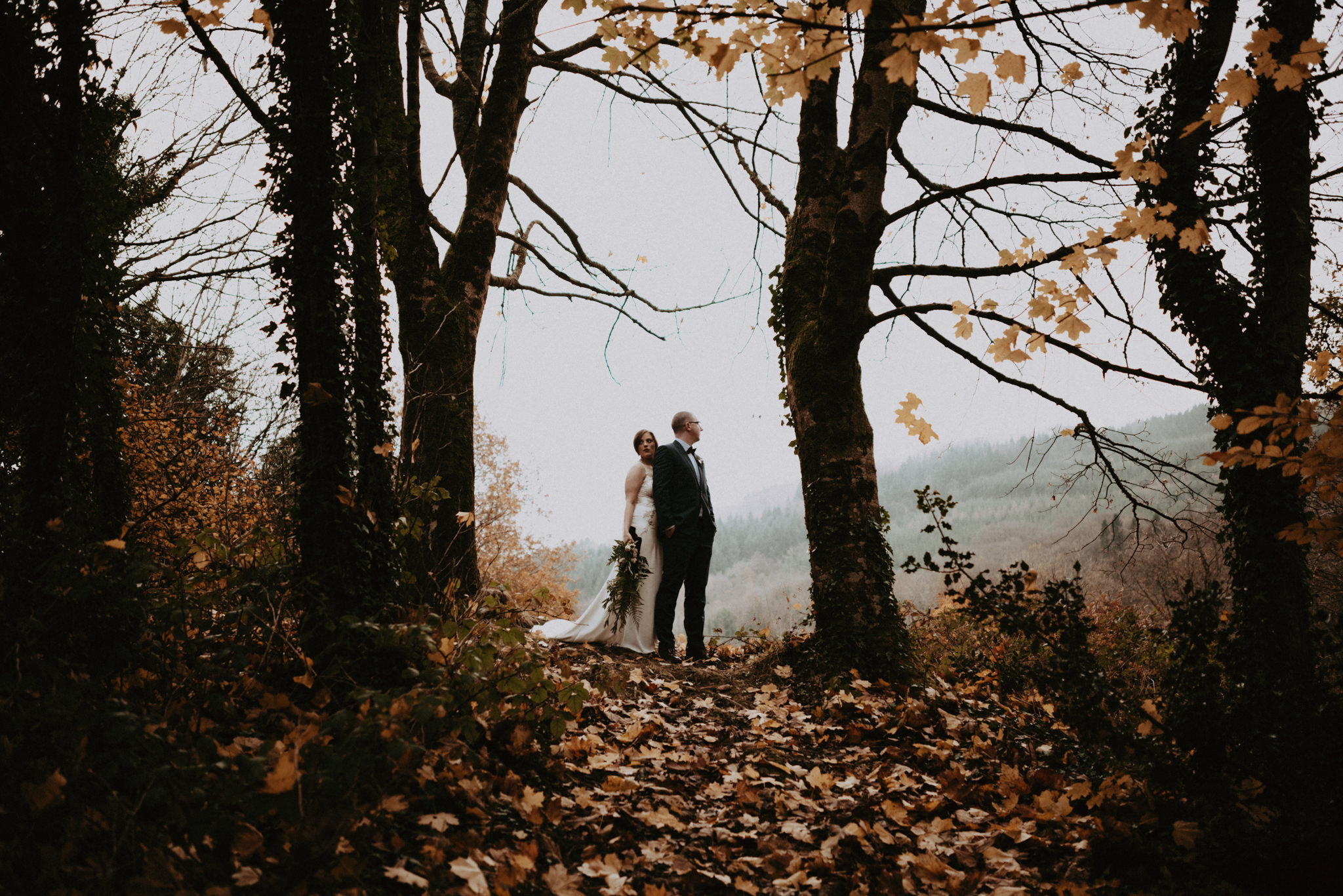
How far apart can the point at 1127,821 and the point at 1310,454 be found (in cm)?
167

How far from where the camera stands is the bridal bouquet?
6629mm

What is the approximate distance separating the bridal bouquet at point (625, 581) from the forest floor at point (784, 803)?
5.96 ft

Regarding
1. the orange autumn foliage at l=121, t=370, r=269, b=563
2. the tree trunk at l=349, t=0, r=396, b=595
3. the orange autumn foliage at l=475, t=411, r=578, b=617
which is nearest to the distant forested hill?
the orange autumn foliage at l=475, t=411, r=578, b=617

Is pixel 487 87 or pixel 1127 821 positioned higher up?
pixel 487 87

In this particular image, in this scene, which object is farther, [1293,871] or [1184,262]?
[1184,262]

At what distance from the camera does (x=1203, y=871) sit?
2551 mm

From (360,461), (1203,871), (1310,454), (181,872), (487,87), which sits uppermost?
(487,87)

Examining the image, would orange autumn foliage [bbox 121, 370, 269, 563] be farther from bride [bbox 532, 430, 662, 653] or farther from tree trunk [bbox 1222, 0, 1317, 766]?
tree trunk [bbox 1222, 0, 1317, 766]

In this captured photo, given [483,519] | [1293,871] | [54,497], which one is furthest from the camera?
[483,519]

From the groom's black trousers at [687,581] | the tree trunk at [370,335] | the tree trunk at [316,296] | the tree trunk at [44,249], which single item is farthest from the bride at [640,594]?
the tree trunk at [44,249]

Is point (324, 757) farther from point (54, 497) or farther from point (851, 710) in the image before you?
point (851, 710)

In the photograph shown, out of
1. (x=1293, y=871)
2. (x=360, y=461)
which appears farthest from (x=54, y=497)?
(x=1293, y=871)

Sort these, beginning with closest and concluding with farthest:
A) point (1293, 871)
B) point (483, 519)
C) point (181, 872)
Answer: point (181, 872) → point (1293, 871) → point (483, 519)

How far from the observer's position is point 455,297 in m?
6.52
